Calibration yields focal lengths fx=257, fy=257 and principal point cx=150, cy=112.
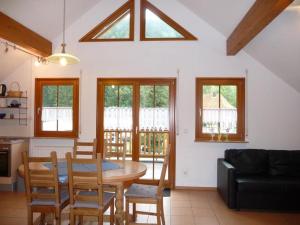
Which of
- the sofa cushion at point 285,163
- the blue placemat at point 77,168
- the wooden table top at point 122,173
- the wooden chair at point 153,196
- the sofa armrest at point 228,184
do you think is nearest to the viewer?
the wooden table top at point 122,173

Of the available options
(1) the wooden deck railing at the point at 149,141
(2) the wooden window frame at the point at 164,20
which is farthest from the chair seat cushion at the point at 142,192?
(2) the wooden window frame at the point at 164,20

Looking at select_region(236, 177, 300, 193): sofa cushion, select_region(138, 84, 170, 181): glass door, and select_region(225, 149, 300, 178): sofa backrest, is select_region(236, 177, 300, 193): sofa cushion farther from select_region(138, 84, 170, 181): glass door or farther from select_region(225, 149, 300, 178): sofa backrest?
select_region(138, 84, 170, 181): glass door

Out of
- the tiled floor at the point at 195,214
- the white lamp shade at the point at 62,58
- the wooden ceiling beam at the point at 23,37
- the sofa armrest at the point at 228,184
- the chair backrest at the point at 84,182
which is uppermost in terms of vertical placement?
the wooden ceiling beam at the point at 23,37

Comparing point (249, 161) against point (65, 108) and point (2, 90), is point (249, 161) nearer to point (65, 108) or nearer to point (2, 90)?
point (65, 108)

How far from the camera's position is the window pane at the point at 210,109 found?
4.93 m

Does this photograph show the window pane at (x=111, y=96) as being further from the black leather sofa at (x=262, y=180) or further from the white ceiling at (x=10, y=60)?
the black leather sofa at (x=262, y=180)

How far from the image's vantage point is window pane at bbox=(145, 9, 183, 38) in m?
5.04

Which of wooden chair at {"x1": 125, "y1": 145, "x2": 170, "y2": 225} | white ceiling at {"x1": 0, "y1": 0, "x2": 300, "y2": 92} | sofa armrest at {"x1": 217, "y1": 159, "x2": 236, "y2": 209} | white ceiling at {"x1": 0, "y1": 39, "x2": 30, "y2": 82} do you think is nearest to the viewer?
wooden chair at {"x1": 125, "y1": 145, "x2": 170, "y2": 225}

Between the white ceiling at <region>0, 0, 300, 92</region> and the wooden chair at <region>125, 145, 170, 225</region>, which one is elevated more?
the white ceiling at <region>0, 0, 300, 92</region>

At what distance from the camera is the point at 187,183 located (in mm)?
4902

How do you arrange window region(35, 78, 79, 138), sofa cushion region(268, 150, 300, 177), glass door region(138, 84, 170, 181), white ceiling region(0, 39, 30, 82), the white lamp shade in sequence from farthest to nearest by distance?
window region(35, 78, 79, 138), glass door region(138, 84, 170, 181), white ceiling region(0, 39, 30, 82), sofa cushion region(268, 150, 300, 177), the white lamp shade

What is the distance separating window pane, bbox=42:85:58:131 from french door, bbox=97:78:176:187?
93cm

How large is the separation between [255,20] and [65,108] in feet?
12.4

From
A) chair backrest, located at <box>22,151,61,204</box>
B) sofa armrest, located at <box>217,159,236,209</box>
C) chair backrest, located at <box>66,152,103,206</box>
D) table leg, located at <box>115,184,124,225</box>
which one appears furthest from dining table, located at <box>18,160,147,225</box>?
sofa armrest, located at <box>217,159,236,209</box>
